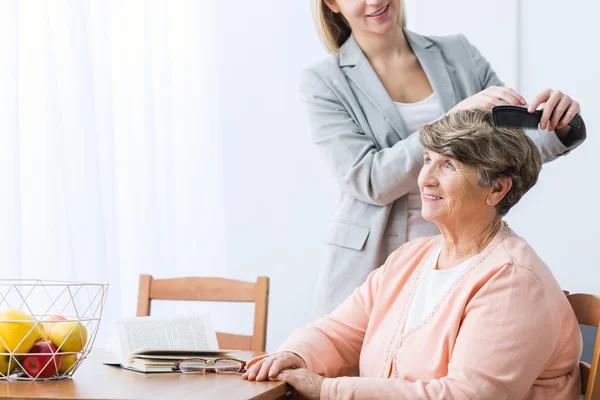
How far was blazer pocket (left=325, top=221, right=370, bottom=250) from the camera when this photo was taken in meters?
1.89

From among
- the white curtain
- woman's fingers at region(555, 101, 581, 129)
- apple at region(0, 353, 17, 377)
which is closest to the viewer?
apple at region(0, 353, 17, 377)

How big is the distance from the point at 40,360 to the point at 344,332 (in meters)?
0.66

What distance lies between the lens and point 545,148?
173cm

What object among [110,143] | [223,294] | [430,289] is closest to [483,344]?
[430,289]

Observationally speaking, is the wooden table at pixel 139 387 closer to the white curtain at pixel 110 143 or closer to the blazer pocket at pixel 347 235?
the blazer pocket at pixel 347 235

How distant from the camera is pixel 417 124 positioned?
6.28 ft

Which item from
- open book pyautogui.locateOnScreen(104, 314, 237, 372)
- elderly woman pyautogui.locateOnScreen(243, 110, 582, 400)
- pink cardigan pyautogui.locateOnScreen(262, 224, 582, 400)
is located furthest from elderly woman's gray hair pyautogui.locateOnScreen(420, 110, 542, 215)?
open book pyautogui.locateOnScreen(104, 314, 237, 372)

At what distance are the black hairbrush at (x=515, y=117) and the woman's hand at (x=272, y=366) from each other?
61cm

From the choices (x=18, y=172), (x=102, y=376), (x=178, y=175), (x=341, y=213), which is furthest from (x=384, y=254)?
(x=178, y=175)

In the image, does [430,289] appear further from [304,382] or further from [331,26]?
[331,26]

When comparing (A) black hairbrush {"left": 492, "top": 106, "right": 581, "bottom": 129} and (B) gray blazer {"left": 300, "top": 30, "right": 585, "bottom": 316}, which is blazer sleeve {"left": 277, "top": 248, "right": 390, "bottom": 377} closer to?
(B) gray blazer {"left": 300, "top": 30, "right": 585, "bottom": 316}

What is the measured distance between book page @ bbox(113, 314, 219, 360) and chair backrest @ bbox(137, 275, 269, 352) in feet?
1.02

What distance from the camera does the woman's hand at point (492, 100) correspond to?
1.62 metres

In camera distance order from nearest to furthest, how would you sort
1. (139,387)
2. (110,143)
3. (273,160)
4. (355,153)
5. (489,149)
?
(139,387) < (489,149) < (355,153) < (110,143) < (273,160)
